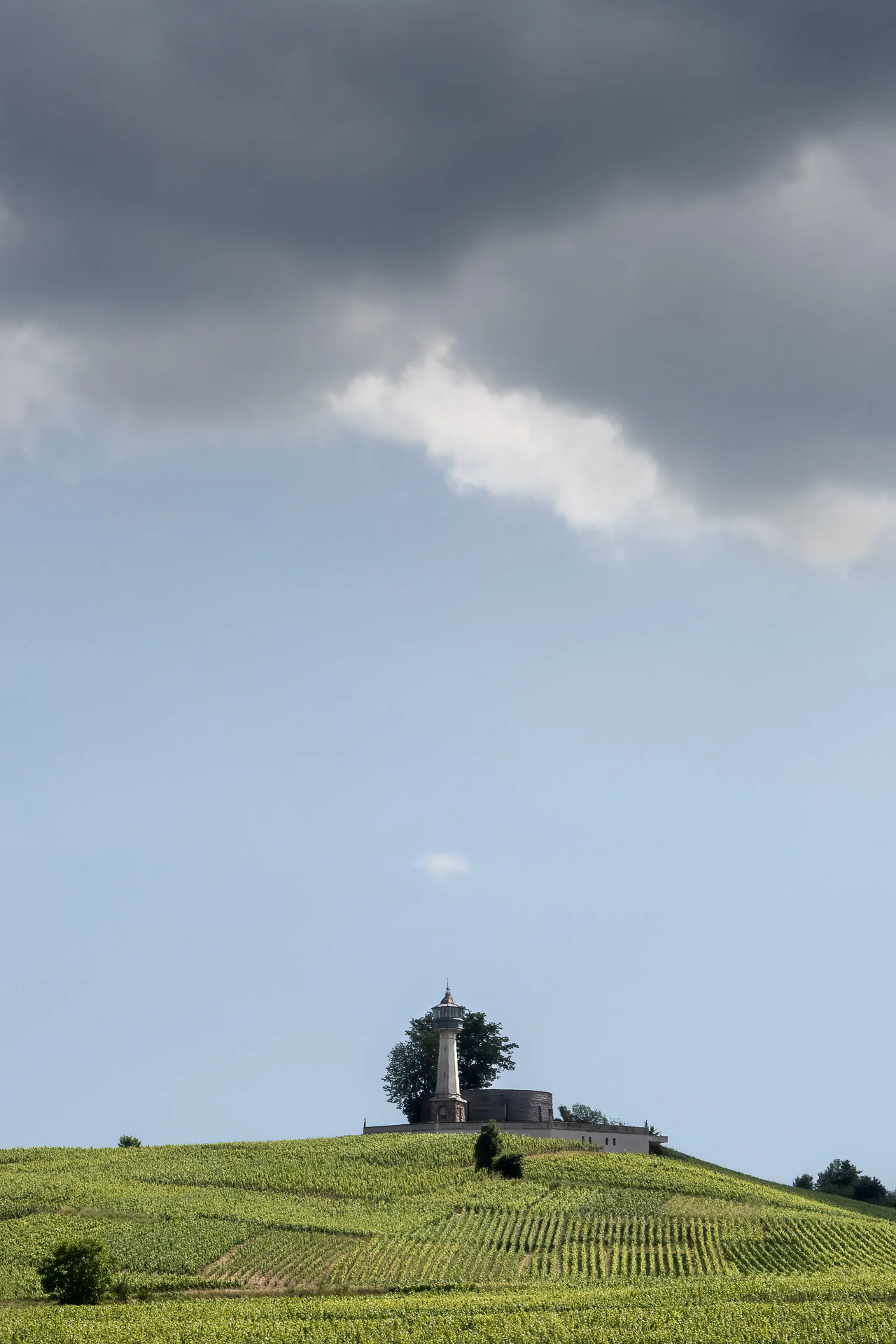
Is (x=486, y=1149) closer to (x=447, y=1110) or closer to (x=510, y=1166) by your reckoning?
(x=510, y=1166)

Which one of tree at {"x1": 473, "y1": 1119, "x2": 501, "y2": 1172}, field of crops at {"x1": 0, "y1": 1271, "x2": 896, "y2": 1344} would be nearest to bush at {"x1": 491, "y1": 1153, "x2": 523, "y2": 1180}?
tree at {"x1": 473, "y1": 1119, "x2": 501, "y2": 1172}

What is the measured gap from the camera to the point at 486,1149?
8444 centimetres

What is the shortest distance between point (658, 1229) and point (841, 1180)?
5529 cm

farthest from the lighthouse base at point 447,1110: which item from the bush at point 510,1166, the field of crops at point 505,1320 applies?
the field of crops at point 505,1320

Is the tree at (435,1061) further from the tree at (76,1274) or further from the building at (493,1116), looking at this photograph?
the tree at (76,1274)

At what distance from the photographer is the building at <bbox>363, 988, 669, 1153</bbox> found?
98.3 meters

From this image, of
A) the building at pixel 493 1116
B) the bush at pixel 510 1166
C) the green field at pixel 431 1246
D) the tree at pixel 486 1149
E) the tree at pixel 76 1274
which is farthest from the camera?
the building at pixel 493 1116

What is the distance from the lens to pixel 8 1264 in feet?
196

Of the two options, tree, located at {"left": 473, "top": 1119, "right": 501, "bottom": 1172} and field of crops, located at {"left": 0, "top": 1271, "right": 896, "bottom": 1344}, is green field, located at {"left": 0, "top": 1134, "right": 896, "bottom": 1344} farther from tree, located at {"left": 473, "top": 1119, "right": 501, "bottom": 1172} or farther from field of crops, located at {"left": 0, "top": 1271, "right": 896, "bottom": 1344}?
tree, located at {"left": 473, "top": 1119, "right": 501, "bottom": 1172}

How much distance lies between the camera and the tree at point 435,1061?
410 ft

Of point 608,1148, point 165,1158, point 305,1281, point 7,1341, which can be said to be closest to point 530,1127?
point 608,1148

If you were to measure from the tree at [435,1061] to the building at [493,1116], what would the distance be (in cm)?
1250

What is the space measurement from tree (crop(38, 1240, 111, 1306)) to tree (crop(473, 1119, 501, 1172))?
3327cm

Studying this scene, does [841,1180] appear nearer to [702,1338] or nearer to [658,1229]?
[658,1229]
